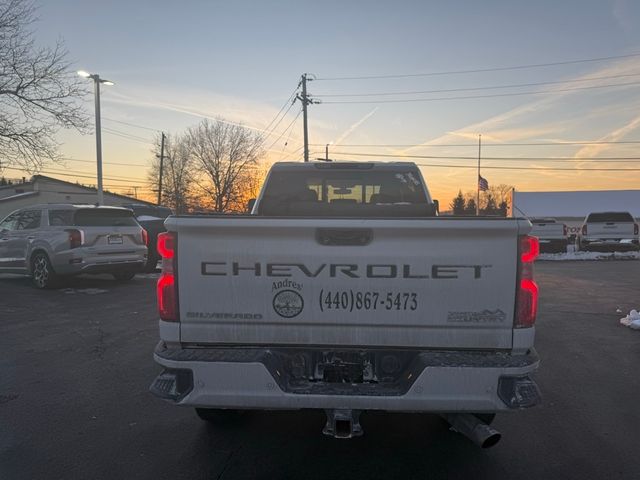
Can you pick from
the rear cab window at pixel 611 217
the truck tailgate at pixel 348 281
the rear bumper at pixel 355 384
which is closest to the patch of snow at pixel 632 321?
the rear bumper at pixel 355 384

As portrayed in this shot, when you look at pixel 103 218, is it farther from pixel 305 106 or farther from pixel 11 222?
pixel 305 106

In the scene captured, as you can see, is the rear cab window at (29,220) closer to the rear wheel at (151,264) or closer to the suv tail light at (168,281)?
the rear wheel at (151,264)

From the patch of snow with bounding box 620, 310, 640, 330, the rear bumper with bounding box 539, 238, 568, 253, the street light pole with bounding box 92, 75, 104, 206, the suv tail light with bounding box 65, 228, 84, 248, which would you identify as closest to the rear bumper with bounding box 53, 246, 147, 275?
the suv tail light with bounding box 65, 228, 84, 248

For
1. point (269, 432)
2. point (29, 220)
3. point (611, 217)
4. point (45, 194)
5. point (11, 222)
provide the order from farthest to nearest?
point (45, 194)
point (611, 217)
point (11, 222)
point (29, 220)
point (269, 432)

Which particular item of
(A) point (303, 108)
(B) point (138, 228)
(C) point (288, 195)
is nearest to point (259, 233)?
(C) point (288, 195)

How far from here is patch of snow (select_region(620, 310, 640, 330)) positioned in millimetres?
7580

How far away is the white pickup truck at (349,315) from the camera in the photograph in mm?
2822

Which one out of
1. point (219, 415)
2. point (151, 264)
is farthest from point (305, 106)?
point (219, 415)

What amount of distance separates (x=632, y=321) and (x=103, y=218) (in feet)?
33.8

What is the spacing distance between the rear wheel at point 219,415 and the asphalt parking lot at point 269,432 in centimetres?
8

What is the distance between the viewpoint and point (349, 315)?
9.67ft

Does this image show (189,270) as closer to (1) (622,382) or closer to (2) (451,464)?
(2) (451,464)

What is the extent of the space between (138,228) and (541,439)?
402 inches

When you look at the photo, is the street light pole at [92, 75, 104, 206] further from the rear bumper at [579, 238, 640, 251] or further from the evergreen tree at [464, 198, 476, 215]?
the evergreen tree at [464, 198, 476, 215]
